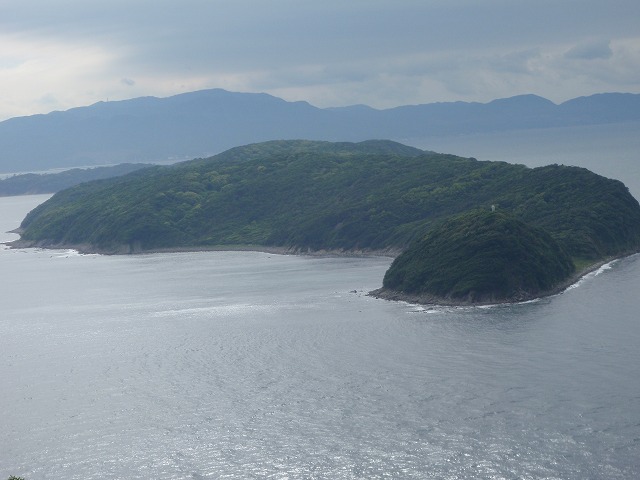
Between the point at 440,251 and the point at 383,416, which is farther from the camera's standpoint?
the point at 440,251

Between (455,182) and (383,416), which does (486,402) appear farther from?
(455,182)

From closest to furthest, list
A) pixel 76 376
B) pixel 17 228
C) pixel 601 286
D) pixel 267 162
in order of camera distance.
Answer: pixel 76 376 → pixel 601 286 → pixel 267 162 → pixel 17 228

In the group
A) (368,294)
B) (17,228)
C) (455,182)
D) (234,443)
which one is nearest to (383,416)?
(234,443)

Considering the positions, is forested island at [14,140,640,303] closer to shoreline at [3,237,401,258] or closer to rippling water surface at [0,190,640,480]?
shoreline at [3,237,401,258]

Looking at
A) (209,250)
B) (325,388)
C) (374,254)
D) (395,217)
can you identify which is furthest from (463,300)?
(209,250)

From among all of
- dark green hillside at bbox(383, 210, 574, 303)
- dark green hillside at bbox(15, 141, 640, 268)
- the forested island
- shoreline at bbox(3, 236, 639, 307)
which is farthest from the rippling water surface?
dark green hillside at bbox(15, 141, 640, 268)

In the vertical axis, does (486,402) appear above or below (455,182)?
below

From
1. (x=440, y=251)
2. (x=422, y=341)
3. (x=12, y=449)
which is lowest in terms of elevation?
(x=12, y=449)

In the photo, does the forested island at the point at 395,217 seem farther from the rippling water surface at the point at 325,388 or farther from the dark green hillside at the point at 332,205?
the rippling water surface at the point at 325,388
